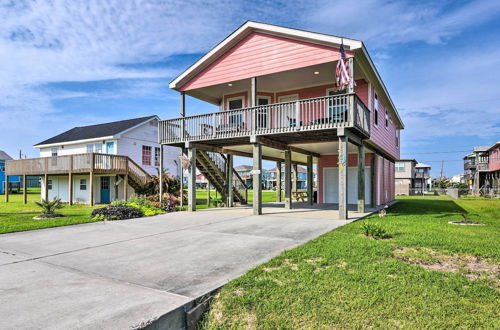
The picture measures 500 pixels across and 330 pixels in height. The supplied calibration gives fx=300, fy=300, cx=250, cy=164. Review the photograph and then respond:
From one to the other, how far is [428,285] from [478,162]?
54838 millimetres

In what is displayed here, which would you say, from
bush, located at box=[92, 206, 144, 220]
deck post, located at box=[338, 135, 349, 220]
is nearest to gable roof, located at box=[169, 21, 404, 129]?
deck post, located at box=[338, 135, 349, 220]

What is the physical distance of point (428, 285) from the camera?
406cm

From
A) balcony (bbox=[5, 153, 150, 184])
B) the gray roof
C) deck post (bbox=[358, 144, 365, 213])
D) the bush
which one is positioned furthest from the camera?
the gray roof

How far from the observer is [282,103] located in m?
11.8

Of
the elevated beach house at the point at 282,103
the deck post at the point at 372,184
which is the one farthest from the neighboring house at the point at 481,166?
the elevated beach house at the point at 282,103

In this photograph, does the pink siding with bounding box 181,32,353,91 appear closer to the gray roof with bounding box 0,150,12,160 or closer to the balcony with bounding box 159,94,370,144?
the balcony with bounding box 159,94,370,144

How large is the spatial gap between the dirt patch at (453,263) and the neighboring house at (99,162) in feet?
59.1

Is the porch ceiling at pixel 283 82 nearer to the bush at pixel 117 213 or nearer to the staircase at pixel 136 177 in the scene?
the bush at pixel 117 213

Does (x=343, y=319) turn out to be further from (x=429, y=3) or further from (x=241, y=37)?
(x=241, y=37)

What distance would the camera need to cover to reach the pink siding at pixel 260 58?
11.8 meters

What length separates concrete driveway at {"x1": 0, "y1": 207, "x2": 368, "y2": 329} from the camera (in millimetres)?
3266

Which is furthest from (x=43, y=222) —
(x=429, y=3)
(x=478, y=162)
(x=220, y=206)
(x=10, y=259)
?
(x=478, y=162)

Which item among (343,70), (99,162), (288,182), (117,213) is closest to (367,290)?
(343,70)

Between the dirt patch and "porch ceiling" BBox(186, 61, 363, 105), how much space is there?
26.9ft
